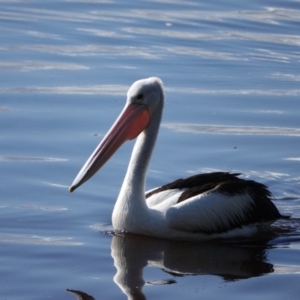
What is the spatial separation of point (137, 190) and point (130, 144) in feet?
6.89

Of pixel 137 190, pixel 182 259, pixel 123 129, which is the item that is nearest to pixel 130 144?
pixel 123 129

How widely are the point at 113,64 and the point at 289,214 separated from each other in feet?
15.3

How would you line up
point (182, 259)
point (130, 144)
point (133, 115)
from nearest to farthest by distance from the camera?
point (182, 259) → point (133, 115) → point (130, 144)

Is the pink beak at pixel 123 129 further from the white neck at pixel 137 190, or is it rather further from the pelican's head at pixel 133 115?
→ the white neck at pixel 137 190

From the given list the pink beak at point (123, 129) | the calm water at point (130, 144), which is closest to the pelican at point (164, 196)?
the pink beak at point (123, 129)

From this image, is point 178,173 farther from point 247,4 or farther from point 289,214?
point 247,4

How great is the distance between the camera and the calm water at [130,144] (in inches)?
219

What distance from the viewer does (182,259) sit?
593 cm

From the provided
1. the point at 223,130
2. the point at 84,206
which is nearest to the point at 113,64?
the point at 223,130

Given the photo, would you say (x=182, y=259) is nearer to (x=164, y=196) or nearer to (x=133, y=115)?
(x=164, y=196)

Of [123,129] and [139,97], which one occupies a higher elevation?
[139,97]

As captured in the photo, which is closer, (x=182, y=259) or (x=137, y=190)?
(x=182, y=259)

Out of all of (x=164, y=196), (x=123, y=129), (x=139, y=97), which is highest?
(x=139, y=97)

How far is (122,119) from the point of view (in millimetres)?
6379
